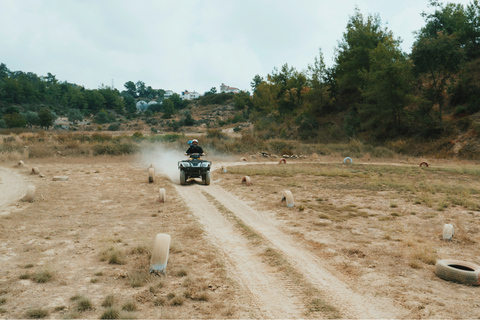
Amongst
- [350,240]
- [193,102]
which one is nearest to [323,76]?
[350,240]

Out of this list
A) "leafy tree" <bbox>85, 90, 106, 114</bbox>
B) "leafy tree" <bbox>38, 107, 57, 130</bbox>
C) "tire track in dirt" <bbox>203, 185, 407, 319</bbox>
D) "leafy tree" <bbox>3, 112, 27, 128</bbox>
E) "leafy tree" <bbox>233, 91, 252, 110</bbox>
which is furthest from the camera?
"leafy tree" <bbox>85, 90, 106, 114</bbox>

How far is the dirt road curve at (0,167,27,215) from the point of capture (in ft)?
43.9

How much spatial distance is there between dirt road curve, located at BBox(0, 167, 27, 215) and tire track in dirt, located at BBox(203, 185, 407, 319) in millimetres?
9114

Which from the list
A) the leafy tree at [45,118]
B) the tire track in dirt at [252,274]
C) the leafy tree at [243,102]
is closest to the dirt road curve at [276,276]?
the tire track in dirt at [252,274]

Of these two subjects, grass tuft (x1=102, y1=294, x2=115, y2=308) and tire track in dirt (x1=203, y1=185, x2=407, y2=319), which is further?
grass tuft (x1=102, y1=294, x2=115, y2=308)

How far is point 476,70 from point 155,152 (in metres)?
39.6

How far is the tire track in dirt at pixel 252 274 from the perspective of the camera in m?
4.97

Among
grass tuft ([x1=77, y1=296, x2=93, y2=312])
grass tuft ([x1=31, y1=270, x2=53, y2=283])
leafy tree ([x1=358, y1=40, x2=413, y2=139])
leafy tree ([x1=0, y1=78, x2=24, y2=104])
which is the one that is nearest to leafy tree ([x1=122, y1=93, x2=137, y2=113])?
leafy tree ([x1=0, y1=78, x2=24, y2=104])

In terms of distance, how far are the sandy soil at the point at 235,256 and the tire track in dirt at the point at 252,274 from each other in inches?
0.9

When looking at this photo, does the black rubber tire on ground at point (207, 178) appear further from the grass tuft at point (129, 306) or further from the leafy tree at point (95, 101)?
the leafy tree at point (95, 101)

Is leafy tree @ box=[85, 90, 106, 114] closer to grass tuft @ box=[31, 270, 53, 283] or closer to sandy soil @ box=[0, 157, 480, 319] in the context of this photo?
sandy soil @ box=[0, 157, 480, 319]

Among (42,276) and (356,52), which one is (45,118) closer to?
(356,52)

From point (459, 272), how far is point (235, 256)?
429 centimetres

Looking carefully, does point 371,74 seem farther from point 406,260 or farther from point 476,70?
point 406,260
